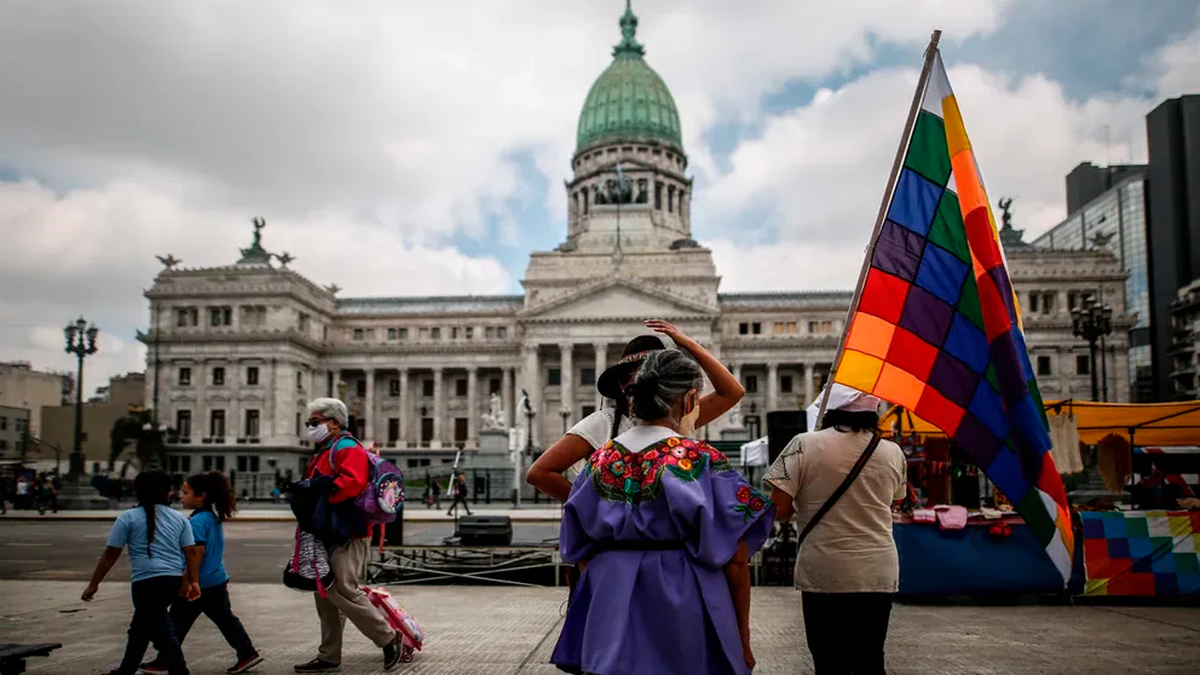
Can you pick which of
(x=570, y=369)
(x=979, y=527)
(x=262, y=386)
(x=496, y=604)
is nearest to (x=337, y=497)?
(x=496, y=604)

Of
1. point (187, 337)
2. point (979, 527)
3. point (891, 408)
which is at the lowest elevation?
point (979, 527)

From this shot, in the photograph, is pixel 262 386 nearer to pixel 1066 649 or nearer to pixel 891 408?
pixel 891 408

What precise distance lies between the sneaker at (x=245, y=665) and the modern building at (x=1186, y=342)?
77137 mm

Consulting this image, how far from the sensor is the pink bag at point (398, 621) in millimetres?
8055

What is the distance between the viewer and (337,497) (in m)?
7.58

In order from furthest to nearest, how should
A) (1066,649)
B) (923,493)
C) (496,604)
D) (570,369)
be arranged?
1. (570,369)
2. (923,493)
3. (496,604)
4. (1066,649)

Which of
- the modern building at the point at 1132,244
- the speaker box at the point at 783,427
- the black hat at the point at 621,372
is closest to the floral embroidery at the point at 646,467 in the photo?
the black hat at the point at 621,372

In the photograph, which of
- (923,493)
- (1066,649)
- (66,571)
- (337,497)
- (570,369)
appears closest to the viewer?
(337,497)

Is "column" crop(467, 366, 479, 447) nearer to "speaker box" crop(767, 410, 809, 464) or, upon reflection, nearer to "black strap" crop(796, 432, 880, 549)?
"speaker box" crop(767, 410, 809, 464)

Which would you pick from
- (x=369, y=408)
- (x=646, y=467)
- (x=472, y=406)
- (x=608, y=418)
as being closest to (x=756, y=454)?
(x=608, y=418)

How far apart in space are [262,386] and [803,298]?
41.5m

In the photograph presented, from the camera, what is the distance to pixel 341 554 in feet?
25.3

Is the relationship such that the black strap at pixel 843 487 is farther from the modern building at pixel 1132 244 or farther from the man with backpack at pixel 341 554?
the modern building at pixel 1132 244

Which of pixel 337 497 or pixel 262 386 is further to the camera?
pixel 262 386
